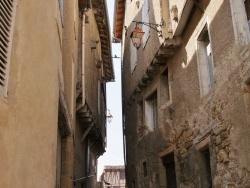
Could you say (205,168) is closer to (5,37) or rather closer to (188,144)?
(188,144)

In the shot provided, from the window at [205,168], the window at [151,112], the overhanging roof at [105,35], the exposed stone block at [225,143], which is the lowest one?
the window at [205,168]

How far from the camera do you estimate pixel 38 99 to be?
4305 millimetres

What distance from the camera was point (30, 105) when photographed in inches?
154

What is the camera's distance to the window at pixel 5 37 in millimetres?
3135

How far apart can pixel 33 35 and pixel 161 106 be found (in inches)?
281

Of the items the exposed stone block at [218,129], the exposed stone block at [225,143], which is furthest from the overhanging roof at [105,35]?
the exposed stone block at [225,143]

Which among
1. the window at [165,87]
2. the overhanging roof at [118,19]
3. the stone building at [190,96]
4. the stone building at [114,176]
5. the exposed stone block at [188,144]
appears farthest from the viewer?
the stone building at [114,176]

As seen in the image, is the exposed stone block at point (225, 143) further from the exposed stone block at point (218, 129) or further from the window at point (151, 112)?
the window at point (151, 112)

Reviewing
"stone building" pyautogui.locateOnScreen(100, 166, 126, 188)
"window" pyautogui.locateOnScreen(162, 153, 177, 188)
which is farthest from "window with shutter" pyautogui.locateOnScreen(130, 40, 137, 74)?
"stone building" pyautogui.locateOnScreen(100, 166, 126, 188)

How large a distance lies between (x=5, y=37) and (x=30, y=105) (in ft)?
2.85

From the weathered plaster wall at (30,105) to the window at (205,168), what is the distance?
374 centimetres

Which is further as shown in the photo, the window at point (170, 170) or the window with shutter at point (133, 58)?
the window with shutter at point (133, 58)

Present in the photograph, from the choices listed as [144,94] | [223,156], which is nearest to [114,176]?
[144,94]

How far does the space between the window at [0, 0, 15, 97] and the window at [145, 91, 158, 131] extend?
8851 millimetres
